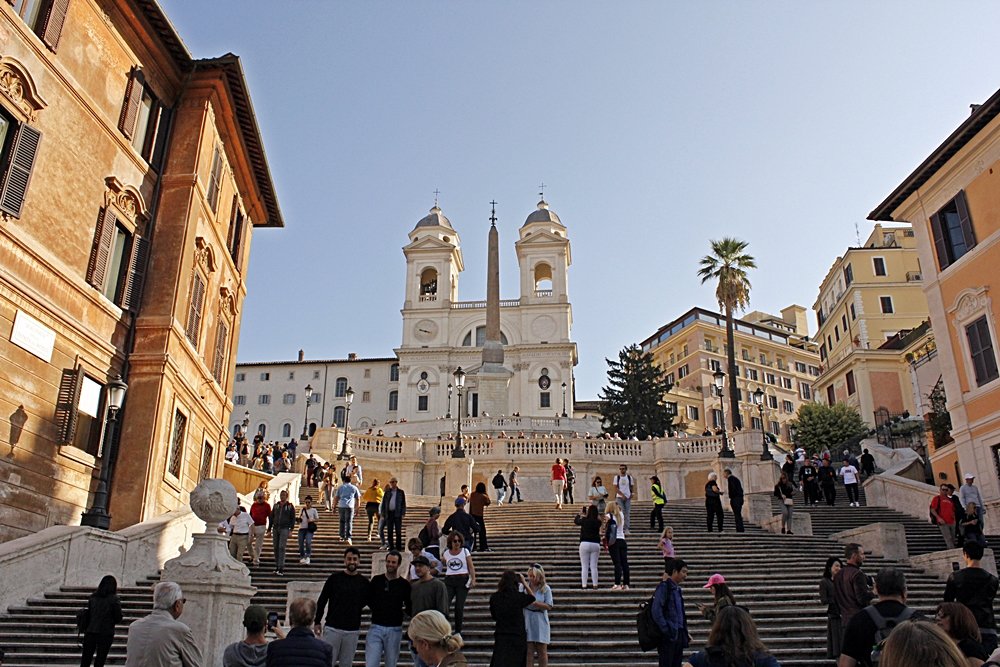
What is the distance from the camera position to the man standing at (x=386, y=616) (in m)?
8.85

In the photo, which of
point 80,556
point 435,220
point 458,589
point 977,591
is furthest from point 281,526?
point 435,220

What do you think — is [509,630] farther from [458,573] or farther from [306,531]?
[306,531]

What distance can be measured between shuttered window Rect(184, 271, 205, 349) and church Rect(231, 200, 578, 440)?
48786mm

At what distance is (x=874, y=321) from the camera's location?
2249 inches

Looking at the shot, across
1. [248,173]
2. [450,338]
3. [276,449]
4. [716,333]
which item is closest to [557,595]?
[248,173]

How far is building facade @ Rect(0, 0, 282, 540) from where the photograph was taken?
1445cm

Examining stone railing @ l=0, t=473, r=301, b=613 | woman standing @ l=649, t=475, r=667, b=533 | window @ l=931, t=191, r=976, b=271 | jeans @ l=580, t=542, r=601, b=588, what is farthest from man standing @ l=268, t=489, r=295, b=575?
window @ l=931, t=191, r=976, b=271

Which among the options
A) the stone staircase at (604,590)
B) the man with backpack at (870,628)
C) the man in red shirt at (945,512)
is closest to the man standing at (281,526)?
the stone staircase at (604,590)

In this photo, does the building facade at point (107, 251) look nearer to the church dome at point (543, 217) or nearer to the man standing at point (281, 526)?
the man standing at point (281, 526)

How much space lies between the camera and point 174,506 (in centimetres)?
1869

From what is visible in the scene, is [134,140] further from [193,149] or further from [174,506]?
[174,506]

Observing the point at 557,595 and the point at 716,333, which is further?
the point at 716,333

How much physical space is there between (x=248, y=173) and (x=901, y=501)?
71.2 ft

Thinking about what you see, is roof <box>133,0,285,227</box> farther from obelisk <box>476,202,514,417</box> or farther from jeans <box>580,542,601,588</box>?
obelisk <box>476,202,514,417</box>
